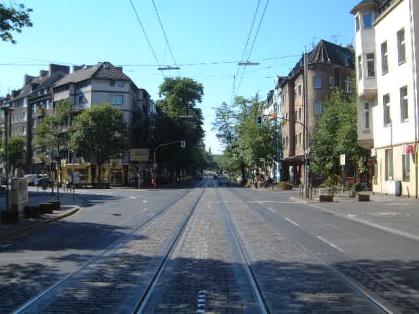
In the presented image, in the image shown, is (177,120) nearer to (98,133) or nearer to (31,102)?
(98,133)

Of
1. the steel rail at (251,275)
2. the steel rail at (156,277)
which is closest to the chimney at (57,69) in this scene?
the steel rail at (251,275)

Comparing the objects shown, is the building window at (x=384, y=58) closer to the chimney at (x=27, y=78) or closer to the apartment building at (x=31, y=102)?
the apartment building at (x=31, y=102)

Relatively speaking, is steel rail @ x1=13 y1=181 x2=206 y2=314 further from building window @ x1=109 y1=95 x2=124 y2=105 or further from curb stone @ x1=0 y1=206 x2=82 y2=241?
building window @ x1=109 y1=95 x2=124 y2=105

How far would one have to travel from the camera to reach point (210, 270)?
1070 centimetres

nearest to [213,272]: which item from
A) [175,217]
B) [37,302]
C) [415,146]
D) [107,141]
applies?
[37,302]

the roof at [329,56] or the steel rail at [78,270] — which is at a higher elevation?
the roof at [329,56]

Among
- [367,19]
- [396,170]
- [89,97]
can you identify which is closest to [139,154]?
[89,97]

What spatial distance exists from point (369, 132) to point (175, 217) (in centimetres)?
2353

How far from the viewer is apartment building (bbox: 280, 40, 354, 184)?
70.6 meters

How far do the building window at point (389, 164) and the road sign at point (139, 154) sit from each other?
51461mm

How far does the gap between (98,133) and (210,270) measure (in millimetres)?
68818

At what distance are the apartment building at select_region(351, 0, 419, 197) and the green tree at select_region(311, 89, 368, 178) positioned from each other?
724cm

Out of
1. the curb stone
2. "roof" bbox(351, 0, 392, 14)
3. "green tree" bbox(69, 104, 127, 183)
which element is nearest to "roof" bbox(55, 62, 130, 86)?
"green tree" bbox(69, 104, 127, 183)

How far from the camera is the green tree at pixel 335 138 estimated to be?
167 feet
